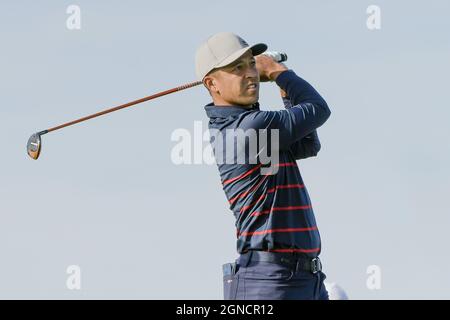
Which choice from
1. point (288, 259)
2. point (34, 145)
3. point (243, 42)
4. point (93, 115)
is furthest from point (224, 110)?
point (34, 145)

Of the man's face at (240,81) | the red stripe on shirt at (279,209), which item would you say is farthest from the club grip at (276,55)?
the red stripe on shirt at (279,209)

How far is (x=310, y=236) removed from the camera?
23.7ft

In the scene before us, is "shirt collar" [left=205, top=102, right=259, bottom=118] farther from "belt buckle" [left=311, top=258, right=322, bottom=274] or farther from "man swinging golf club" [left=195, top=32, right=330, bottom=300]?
"belt buckle" [left=311, top=258, right=322, bottom=274]

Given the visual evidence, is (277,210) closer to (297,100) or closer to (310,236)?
(310,236)

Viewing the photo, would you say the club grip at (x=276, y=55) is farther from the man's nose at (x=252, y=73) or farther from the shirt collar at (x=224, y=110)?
the shirt collar at (x=224, y=110)

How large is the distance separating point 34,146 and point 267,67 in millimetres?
4718

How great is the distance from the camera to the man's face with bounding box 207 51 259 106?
7.48 meters

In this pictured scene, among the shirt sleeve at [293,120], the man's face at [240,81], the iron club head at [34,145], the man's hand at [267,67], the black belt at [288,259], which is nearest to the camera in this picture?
the black belt at [288,259]

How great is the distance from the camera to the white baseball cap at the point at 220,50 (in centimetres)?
750

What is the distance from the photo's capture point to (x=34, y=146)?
11.7 m

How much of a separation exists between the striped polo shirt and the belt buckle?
0.14 ft
